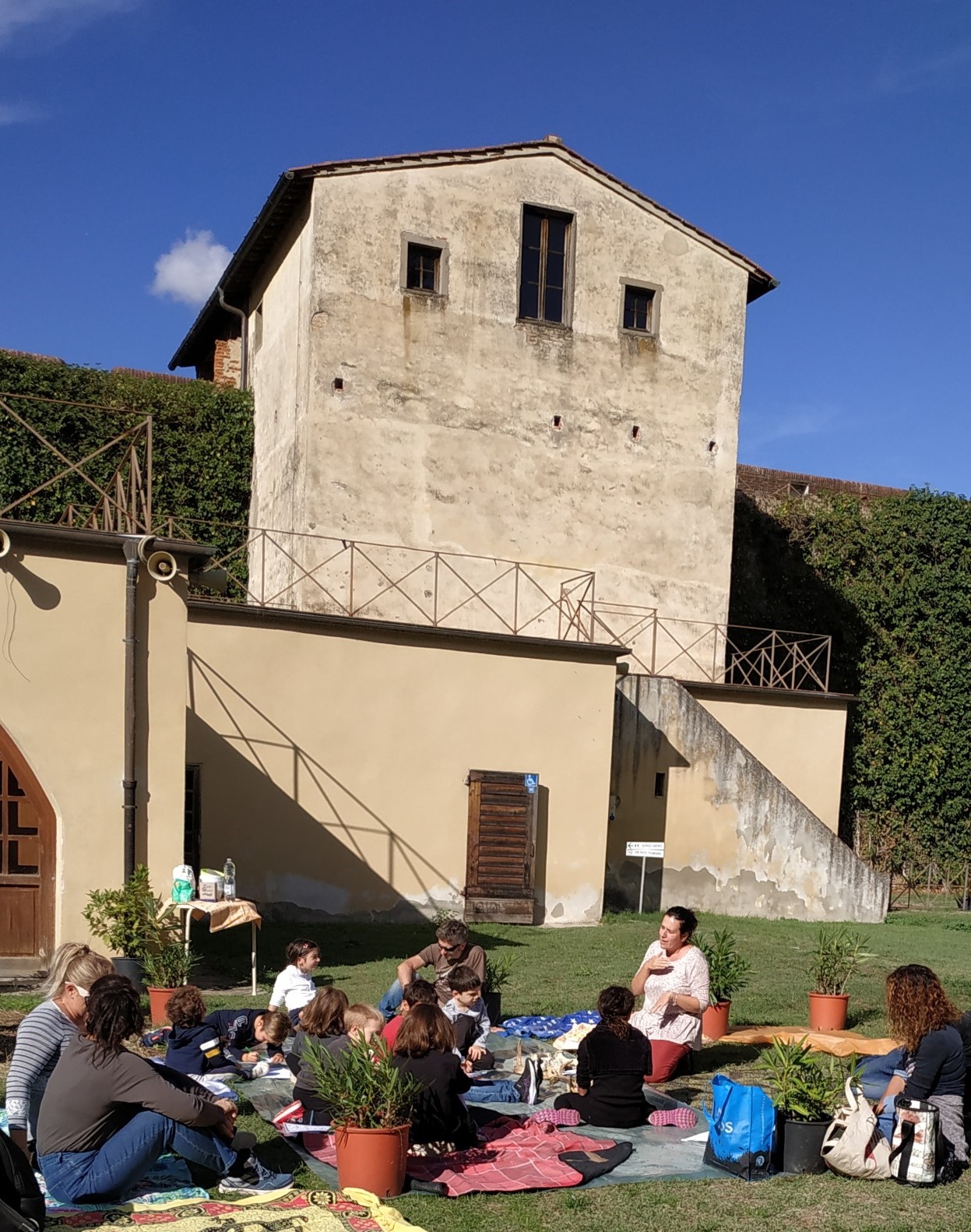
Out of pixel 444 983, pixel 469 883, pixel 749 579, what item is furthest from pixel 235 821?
pixel 749 579

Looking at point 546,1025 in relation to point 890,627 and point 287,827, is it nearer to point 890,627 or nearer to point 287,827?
point 287,827

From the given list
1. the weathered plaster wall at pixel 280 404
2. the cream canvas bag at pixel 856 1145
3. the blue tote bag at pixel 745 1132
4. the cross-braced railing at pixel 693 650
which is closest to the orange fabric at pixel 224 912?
the blue tote bag at pixel 745 1132

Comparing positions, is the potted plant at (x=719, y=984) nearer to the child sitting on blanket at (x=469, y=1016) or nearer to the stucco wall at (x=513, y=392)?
the child sitting on blanket at (x=469, y=1016)

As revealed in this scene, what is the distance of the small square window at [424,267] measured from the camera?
739 inches

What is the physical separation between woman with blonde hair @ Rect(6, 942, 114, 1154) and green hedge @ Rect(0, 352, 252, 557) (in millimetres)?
14081

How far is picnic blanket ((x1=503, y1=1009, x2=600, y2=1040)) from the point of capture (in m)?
8.85

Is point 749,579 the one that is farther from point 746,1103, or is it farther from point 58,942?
point 746,1103

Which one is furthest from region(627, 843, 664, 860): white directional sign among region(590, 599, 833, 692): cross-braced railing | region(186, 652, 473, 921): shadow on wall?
A: region(590, 599, 833, 692): cross-braced railing

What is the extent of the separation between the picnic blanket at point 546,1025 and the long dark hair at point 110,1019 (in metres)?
4.29

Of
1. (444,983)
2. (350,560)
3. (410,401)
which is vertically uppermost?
(410,401)

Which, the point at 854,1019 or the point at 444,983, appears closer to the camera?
the point at 444,983

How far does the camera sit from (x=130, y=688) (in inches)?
417

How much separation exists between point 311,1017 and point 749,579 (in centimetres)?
1871

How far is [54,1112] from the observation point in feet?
17.0
